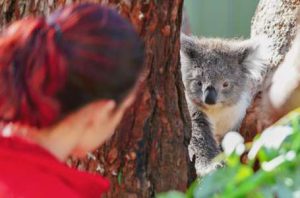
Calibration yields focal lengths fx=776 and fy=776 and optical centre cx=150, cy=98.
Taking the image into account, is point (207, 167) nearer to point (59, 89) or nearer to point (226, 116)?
point (226, 116)

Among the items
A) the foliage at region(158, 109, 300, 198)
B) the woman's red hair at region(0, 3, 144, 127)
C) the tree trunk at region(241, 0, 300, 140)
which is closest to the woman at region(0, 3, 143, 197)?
the woman's red hair at region(0, 3, 144, 127)

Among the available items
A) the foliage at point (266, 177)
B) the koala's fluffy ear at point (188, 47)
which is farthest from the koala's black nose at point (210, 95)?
→ the foliage at point (266, 177)

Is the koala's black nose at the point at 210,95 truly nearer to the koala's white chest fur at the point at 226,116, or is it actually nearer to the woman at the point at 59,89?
the koala's white chest fur at the point at 226,116

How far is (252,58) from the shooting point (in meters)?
3.64

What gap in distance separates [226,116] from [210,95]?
6.0 inches

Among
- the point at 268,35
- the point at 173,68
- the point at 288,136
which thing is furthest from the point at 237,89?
the point at 288,136

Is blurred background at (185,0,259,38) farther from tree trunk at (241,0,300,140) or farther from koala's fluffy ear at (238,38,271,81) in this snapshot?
tree trunk at (241,0,300,140)

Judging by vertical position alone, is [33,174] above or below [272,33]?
above

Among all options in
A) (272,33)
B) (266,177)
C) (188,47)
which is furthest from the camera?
(188,47)

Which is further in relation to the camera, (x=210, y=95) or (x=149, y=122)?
(x=210, y=95)

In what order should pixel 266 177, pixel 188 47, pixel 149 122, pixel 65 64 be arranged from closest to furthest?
pixel 266 177
pixel 65 64
pixel 149 122
pixel 188 47

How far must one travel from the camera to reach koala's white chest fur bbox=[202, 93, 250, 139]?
3.66 meters

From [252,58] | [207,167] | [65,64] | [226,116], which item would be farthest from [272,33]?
[65,64]

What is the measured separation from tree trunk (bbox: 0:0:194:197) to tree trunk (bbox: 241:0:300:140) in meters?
0.42
